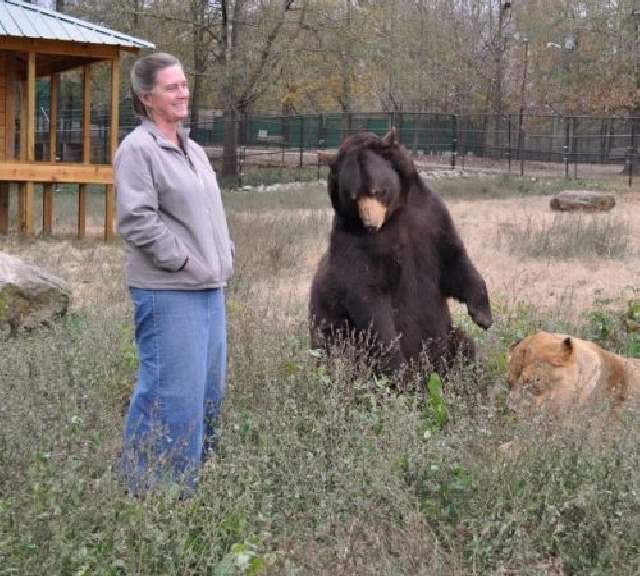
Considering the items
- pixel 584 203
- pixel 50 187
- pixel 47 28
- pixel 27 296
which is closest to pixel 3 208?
pixel 50 187

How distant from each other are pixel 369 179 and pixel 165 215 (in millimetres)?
1305

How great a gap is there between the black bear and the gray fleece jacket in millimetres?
1100

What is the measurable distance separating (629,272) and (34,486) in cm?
939

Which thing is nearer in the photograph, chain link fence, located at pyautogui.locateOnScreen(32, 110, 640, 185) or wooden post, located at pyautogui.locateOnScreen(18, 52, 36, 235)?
wooden post, located at pyautogui.locateOnScreen(18, 52, 36, 235)

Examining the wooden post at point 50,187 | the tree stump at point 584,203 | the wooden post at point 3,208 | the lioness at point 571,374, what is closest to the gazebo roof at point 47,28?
the wooden post at point 50,187

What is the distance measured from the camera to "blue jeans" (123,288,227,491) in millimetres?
4207

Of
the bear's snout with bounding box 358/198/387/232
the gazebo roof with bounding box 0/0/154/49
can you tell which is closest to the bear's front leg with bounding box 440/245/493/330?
the bear's snout with bounding box 358/198/387/232

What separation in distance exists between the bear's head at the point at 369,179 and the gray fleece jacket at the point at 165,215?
103cm

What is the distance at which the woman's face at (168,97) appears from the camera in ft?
13.8

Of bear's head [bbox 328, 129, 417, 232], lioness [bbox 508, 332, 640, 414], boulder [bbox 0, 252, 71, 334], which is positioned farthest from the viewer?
boulder [bbox 0, 252, 71, 334]

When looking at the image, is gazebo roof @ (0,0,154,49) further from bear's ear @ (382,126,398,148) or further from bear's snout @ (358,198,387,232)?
bear's snout @ (358,198,387,232)

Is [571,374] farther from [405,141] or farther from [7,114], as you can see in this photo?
[405,141]

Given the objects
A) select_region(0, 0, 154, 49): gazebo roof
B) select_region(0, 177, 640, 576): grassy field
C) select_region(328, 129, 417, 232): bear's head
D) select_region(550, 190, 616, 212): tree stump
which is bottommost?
select_region(0, 177, 640, 576): grassy field

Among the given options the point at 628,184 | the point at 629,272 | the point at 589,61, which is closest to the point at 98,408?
the point at 629,272
